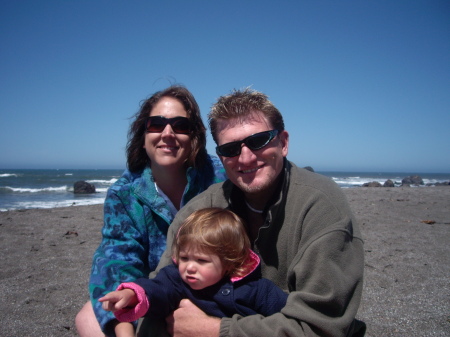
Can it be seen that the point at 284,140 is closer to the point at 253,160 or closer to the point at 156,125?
the point at 253,160

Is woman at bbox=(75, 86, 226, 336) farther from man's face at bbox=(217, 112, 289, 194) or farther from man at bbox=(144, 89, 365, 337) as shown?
man's face at bbox=(217, 112, 289, 194)

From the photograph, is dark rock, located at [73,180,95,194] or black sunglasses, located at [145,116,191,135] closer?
black sunglasses, located at [145,116,191,135]

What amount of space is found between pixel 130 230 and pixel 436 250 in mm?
5212

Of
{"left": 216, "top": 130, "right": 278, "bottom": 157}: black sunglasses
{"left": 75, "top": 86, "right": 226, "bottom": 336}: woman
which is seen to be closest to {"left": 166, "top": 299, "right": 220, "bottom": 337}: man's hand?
{"left": 75, "top": 86, "right": 226, "bottom": 336}: woman

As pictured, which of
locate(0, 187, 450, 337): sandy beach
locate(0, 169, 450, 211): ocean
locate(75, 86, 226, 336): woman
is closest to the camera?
locate(75, 86, 226, 336): woman

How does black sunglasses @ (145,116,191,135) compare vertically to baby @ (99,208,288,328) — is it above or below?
above

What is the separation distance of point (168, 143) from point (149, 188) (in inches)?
16.9

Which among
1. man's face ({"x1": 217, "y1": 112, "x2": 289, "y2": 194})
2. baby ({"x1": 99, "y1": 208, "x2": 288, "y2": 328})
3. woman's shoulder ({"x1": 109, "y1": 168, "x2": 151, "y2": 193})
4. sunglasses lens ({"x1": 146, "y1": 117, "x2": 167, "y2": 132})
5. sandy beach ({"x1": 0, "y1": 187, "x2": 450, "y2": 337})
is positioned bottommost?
sandy beach ({"x1": 0, "y1": 187, "x2": 450, "y2": 337})

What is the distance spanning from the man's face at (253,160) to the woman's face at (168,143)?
0.81 m

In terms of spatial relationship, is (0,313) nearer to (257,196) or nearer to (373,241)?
(257,196)

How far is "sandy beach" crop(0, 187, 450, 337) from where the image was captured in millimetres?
3244

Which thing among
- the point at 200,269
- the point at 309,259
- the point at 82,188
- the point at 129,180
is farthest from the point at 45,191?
the point at 309,259

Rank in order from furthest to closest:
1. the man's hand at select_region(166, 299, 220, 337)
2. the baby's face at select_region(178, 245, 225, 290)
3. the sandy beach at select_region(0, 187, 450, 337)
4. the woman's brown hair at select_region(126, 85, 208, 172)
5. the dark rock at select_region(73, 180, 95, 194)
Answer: the dark rock at select_region(73, 180, 95, 194), the sandy beach at select_region(0, 187, 450, 337), the woman's brown hair at select_region(126, 85, 208, 172), the baby's face at select_region(178, 245, 225, 290), the man's hand at select_region(166, 299, 220, 337)

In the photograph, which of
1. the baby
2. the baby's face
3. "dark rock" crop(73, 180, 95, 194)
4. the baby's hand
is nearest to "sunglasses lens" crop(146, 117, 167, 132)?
the baby
